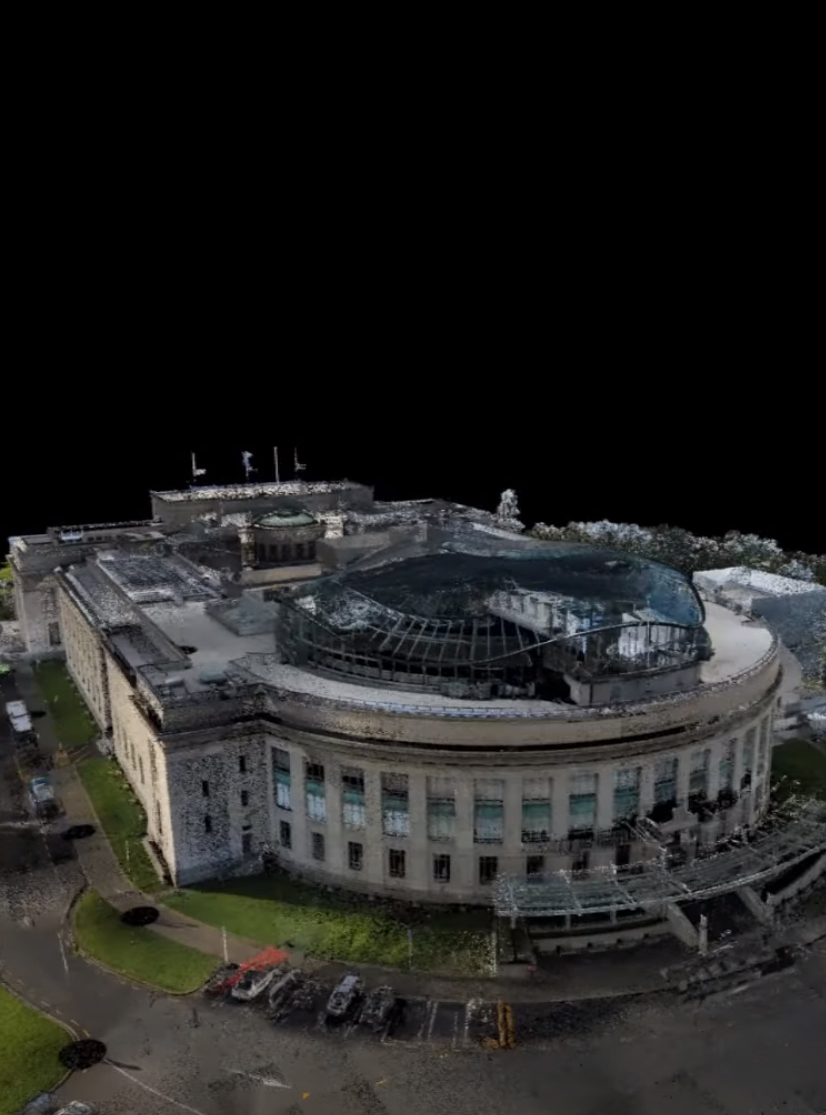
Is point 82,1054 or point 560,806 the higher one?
point 560,806

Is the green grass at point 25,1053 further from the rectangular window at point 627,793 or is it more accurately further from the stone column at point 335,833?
the rectangular window at point 627,793

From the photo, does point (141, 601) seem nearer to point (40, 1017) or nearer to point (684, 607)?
point (40, 1017)

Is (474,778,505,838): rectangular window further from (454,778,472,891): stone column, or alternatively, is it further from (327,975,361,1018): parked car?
(327,975,361,1018): parked car

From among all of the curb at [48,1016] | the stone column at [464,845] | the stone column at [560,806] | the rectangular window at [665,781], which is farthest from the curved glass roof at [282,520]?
the curb at [48,1016]

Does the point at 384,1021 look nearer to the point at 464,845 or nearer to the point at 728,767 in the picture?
the point at 464,845

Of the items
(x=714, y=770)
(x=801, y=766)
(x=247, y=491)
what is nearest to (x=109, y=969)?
(x=714, y=770)

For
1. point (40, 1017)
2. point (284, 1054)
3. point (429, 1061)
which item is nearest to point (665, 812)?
point (429, 1061)
